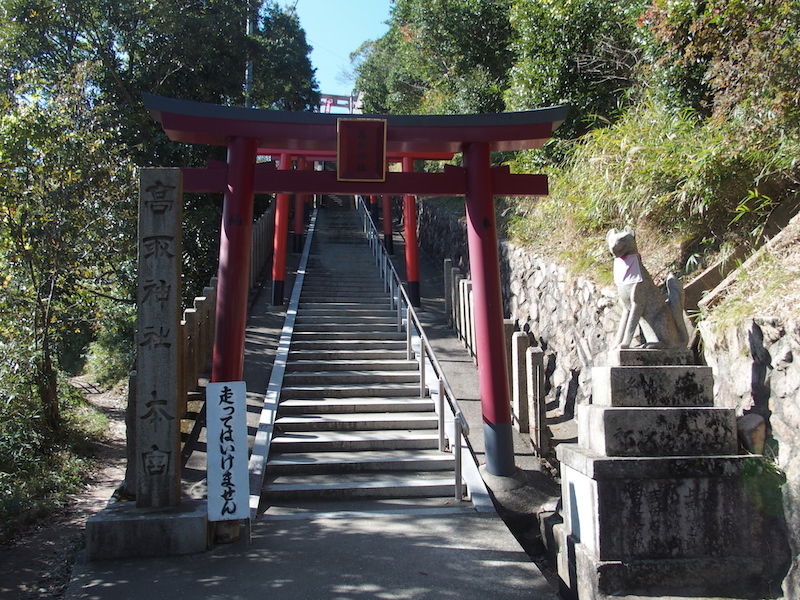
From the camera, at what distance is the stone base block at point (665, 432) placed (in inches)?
175

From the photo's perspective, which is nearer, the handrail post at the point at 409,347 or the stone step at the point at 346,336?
the handrail post at the point at 409,347

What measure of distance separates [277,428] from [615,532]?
434 centimetres

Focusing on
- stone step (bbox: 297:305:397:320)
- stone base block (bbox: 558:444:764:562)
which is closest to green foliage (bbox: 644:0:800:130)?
stone base block (bbox: 558:444:764:562)

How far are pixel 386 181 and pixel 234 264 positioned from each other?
1968mm

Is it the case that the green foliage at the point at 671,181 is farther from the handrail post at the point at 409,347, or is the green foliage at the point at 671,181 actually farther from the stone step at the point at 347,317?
the stone step at the point at 347,317

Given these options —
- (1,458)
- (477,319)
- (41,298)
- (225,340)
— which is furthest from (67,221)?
(477,319)

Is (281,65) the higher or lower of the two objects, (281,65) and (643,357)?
the higher

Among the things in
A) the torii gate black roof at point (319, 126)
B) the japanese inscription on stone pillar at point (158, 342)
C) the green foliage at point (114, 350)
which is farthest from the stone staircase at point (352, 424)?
the green foliage at point (114, 350)

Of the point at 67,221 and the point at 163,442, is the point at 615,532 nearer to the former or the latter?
the point at 163,442

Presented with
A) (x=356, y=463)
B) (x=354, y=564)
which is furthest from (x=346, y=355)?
(x=354, y=564)

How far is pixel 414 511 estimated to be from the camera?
589 cm

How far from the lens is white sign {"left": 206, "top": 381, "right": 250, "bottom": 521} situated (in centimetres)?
489

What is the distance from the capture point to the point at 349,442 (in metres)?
7.23

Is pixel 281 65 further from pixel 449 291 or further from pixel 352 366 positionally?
pixel 352 366
